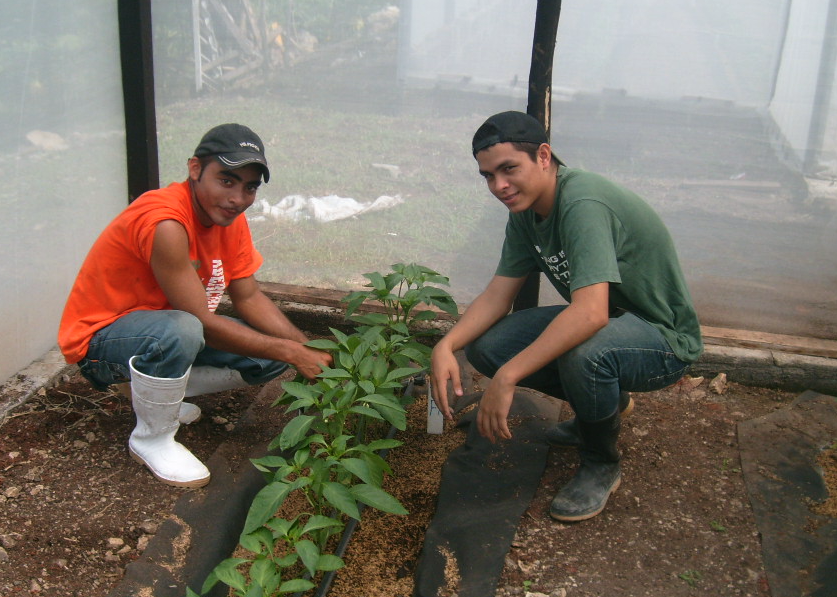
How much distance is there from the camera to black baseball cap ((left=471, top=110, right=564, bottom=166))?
2.19 meters

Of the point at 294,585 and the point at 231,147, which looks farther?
the point at 231,147

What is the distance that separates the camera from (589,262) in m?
2.13

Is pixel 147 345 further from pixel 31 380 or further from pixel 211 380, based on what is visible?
pixel 31 380

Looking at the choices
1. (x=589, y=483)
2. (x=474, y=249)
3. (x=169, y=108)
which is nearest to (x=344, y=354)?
(x=589, y=483)

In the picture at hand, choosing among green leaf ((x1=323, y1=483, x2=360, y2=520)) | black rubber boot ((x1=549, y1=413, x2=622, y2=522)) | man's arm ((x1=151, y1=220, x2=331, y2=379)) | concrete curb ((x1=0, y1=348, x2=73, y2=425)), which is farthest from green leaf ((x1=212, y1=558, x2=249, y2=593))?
concrete curb ((x1=0, y1=348, x2=73, y2=425))

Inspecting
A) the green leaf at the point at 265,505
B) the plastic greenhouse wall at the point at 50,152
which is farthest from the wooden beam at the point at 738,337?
the green leaf at the point at 265,505

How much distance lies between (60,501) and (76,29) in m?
1.78

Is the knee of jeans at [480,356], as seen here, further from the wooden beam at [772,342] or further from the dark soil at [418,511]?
the wooden beam at [772,342]

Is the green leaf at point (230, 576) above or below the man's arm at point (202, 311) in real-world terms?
A: below

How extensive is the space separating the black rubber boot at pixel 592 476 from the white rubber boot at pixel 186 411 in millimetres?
1239

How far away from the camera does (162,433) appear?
249cm

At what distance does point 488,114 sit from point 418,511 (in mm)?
1654

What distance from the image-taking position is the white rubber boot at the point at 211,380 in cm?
271

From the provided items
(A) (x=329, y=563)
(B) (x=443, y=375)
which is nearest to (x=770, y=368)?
(B) (x=443, y=375)
